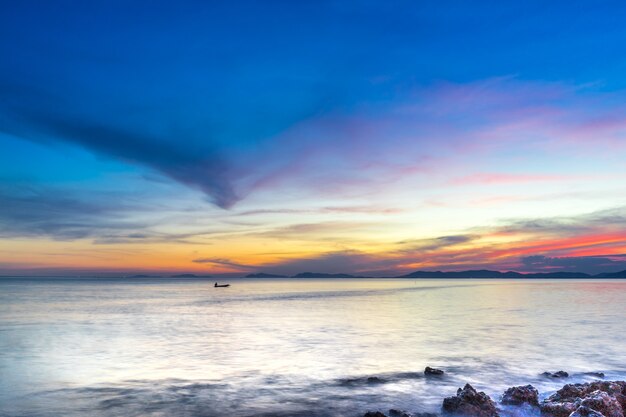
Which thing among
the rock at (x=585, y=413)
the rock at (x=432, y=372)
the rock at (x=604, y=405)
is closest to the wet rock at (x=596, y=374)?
the rock at (x=432, y=372)

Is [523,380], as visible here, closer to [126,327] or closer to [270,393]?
[270,393]

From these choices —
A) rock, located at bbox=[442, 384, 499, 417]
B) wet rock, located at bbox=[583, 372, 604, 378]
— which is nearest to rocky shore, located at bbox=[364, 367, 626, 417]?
rock, located at bbox=[442, 384, 499, 417]

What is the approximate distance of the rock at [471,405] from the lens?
15156mm

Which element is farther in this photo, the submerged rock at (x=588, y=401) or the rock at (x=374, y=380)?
the rock at (x=374, y=380)

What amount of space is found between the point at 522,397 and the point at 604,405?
3.14 metres

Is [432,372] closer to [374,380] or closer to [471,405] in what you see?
[374,380]

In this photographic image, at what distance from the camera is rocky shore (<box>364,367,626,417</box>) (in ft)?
45.3

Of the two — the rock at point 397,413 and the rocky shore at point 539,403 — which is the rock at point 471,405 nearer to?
the rocky shore at point 539,403

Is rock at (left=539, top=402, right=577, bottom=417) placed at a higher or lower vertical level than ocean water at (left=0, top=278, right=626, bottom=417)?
higher

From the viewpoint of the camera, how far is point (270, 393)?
65.8 feet

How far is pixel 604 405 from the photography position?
13.7 meters

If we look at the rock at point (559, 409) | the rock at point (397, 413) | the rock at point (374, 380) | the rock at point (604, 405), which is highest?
the rock at point (604, 405)

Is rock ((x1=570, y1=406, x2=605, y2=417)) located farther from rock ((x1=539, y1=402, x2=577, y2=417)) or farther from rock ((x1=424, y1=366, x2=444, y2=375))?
rock ((x1=424, y1=366, x2=444, y2=375))

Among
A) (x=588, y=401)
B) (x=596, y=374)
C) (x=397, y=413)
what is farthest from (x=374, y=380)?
(x=596, y=374)
